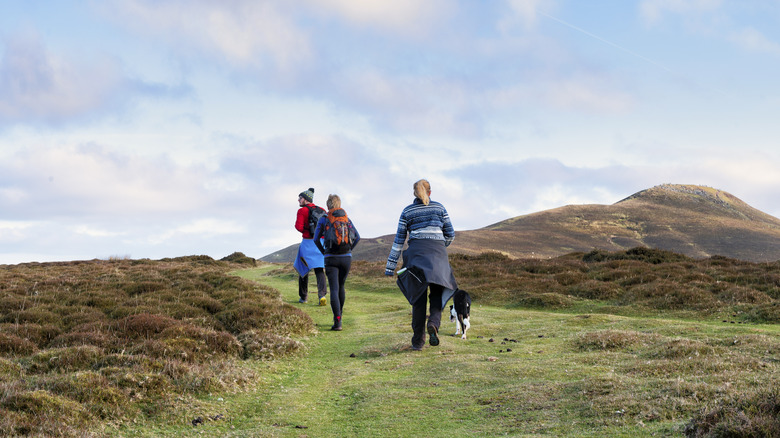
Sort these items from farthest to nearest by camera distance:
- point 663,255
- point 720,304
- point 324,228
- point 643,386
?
point 663,255, point 720,304, point 324,228, point 643,386

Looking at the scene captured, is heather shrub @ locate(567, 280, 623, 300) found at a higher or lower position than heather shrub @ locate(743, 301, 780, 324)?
higher

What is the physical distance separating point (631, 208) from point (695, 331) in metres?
141

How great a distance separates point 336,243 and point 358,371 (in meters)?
5.02

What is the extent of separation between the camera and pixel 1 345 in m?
10.7

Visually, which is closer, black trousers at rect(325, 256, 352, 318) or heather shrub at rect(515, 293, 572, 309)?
black trousers at rect(325, 256, 352, 318)

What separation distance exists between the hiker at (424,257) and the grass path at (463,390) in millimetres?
1093

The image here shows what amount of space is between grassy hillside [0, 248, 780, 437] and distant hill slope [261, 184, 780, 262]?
63.2 metres

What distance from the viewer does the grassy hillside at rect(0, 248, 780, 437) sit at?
6449 mm

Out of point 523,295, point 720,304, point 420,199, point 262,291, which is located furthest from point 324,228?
point 720,304

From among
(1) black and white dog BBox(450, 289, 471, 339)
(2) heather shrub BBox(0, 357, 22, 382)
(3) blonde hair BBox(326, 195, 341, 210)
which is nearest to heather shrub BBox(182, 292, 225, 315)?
(3) blonde hair BBox(326, 195, 341, 210)

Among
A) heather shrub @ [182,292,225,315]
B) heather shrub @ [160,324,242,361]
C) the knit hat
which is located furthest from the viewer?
the knit hat

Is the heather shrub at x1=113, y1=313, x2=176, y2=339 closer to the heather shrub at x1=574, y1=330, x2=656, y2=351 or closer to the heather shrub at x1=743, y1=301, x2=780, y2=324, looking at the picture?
the heather shrub at x1=574, y1=330, x2=656, y2=351

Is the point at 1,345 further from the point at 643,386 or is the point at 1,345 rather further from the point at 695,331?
the point at 695,331

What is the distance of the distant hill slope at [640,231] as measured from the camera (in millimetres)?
94688
